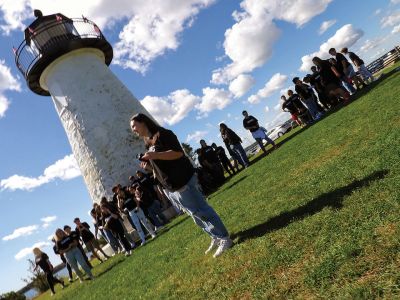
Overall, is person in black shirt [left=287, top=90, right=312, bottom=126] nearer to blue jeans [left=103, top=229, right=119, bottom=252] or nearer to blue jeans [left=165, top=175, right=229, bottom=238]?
blue jeans [left=103, top=229, right=119, bottom=252]

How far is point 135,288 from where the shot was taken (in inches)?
286

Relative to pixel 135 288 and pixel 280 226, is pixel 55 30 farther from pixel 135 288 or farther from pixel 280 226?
pixel 280 226

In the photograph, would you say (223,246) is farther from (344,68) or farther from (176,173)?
(344,68)

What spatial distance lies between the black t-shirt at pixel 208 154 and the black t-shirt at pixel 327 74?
5.62 meters

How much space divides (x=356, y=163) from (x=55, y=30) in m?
19.5

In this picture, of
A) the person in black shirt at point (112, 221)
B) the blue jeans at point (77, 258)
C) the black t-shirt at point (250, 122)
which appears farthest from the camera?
the black t-shirt at point (250, 122)

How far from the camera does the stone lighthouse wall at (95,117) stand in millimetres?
19906

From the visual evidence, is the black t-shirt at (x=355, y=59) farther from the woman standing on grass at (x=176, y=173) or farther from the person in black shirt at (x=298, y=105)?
the woman standing on grass at (x=176, y=173)

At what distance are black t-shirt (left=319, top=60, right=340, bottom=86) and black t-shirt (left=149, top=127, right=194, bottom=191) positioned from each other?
11.8 meters

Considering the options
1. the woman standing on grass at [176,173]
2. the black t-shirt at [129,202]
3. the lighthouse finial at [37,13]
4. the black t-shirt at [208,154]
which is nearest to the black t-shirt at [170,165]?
the woman standing on grass at [176,173]

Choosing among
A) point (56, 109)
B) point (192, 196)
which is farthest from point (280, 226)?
point (56, 109)

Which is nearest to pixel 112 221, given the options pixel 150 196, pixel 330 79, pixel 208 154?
pixel 150 196

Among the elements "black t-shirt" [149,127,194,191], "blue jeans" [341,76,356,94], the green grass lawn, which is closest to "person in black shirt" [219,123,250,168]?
"blue jeans" [341,76,356,94]

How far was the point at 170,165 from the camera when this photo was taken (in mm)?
6012
